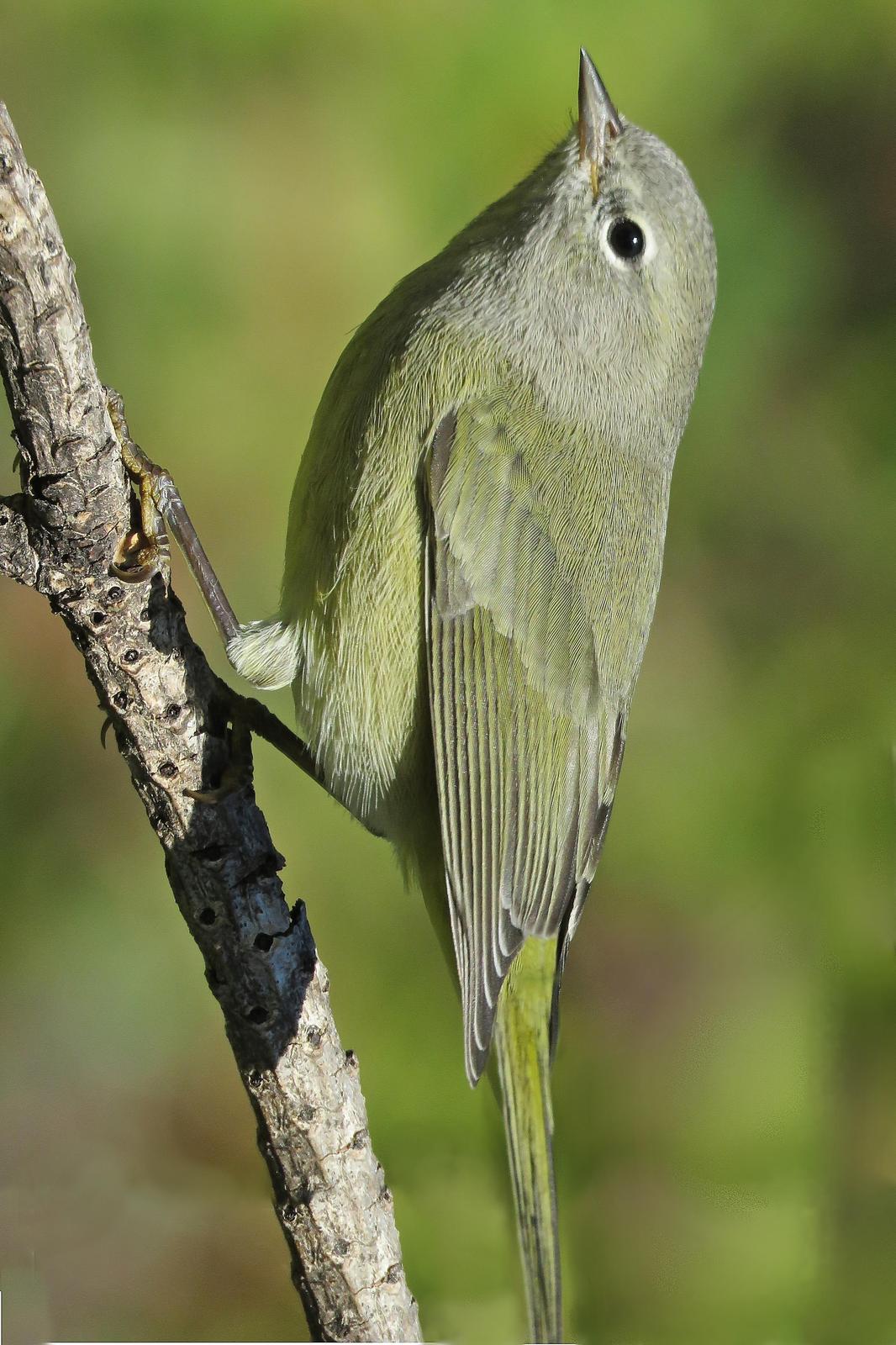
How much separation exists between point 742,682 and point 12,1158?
2340 millimetres

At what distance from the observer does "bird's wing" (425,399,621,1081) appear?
259 centimetres

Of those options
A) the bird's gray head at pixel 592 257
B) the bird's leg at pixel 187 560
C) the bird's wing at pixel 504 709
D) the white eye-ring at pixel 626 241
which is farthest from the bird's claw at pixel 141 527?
the white eye-ring at pixel 626 241

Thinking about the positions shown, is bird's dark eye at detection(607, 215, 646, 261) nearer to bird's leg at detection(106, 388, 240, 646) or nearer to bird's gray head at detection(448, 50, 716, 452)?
bird's gray head at detection(448, 50, 716, 452)

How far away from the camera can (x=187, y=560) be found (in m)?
2.70

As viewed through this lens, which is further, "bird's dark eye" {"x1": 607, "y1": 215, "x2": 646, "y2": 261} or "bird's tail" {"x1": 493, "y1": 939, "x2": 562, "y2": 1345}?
"bird's dark eye" {"x1": 607, "y1": 215, "x2": 646, "y2": 261}

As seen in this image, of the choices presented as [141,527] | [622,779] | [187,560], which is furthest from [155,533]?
[622,779]

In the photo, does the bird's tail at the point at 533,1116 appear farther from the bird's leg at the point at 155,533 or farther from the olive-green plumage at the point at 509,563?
the bird's leg at the point at 155,533

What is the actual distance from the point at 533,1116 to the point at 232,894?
2.84ft

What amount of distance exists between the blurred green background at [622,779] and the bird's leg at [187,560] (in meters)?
0.90

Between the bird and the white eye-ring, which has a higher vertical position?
the white eye-ring

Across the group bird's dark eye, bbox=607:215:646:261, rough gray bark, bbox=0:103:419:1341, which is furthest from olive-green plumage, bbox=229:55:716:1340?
rough gray bark, bbox=0:103:419:1341

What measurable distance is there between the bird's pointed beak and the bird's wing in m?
0.58

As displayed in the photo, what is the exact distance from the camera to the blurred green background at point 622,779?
3289mm

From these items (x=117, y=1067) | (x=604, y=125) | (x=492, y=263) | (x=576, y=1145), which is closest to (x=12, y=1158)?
(x=117, y=1067)
